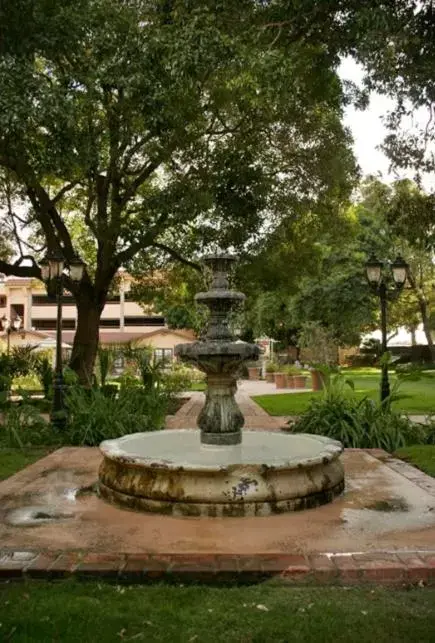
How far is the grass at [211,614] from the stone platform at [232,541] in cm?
18

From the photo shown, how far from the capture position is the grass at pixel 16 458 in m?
8.04

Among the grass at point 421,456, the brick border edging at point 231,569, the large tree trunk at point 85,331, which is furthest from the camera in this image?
the large tree trunk at point 85,331

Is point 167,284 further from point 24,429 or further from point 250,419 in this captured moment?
point 24,429

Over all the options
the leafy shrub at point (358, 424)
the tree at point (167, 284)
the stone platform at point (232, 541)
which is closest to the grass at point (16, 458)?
the stone platform at point (232, 541)

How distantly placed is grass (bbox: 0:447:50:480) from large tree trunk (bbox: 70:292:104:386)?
7.67 meters

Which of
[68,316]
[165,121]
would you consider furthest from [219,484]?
[68,316]

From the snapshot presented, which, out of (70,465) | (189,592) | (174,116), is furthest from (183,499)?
(174,116)

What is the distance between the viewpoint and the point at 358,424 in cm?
991

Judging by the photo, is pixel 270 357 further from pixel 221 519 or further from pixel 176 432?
pixel 221 519

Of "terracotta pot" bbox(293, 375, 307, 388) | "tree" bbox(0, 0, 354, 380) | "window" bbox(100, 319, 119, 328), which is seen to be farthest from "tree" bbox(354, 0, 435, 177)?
"window" bbox(100, 319, 119, 328)

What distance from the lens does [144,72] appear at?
930cm

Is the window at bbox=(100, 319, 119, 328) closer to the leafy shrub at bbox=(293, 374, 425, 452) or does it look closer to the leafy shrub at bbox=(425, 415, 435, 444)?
the leafy shrub at bbox=(293, 374, 425, 452)

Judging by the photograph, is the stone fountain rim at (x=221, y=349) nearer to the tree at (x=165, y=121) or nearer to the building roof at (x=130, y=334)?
the tree at (x=165, y=121)

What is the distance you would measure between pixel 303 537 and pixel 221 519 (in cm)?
83
